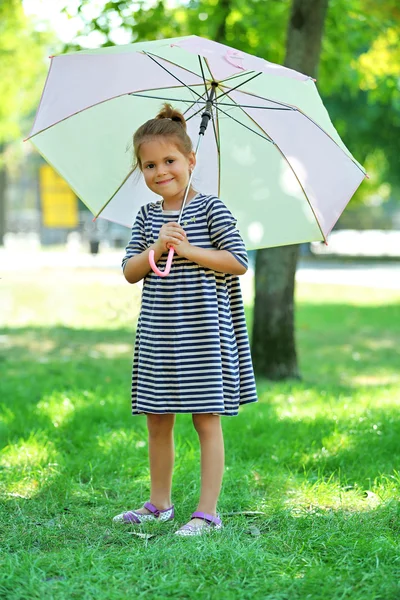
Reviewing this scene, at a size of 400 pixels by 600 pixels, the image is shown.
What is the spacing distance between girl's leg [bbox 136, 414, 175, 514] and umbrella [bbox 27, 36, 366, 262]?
40.6 inches

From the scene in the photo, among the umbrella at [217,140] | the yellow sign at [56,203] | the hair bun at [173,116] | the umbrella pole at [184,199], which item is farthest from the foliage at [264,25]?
the yellow sign at [56,203]

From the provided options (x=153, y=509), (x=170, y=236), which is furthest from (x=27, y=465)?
(x=170, y=236)

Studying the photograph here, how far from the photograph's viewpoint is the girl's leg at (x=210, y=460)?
354 centimetres

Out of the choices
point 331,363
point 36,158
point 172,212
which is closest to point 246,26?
point 331,363

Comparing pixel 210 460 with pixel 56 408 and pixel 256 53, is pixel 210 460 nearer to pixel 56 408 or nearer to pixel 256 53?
→ pixel 56 408

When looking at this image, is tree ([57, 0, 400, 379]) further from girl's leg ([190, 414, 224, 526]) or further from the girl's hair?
girl's leg ([190, 414, 224, 526])

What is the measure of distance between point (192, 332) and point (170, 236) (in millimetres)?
390

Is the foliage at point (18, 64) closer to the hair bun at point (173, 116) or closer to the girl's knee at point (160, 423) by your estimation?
the hair bun at point (173, 116)

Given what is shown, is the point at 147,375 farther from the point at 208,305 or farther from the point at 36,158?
the point at 36,158

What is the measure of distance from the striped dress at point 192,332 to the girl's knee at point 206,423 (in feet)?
0.23

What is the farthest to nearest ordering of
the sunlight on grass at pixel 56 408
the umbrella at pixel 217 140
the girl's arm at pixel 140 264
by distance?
the sunlight on grass at pixel 56 408
the umbrella at pixel 217 140
the girl's arm at pixel 140 264

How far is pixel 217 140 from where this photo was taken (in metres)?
4.15

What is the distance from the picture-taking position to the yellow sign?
27.0m

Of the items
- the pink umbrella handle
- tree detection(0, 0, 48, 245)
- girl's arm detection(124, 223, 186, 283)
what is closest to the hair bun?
girl's arm detection(124, 223, 186, 283)
